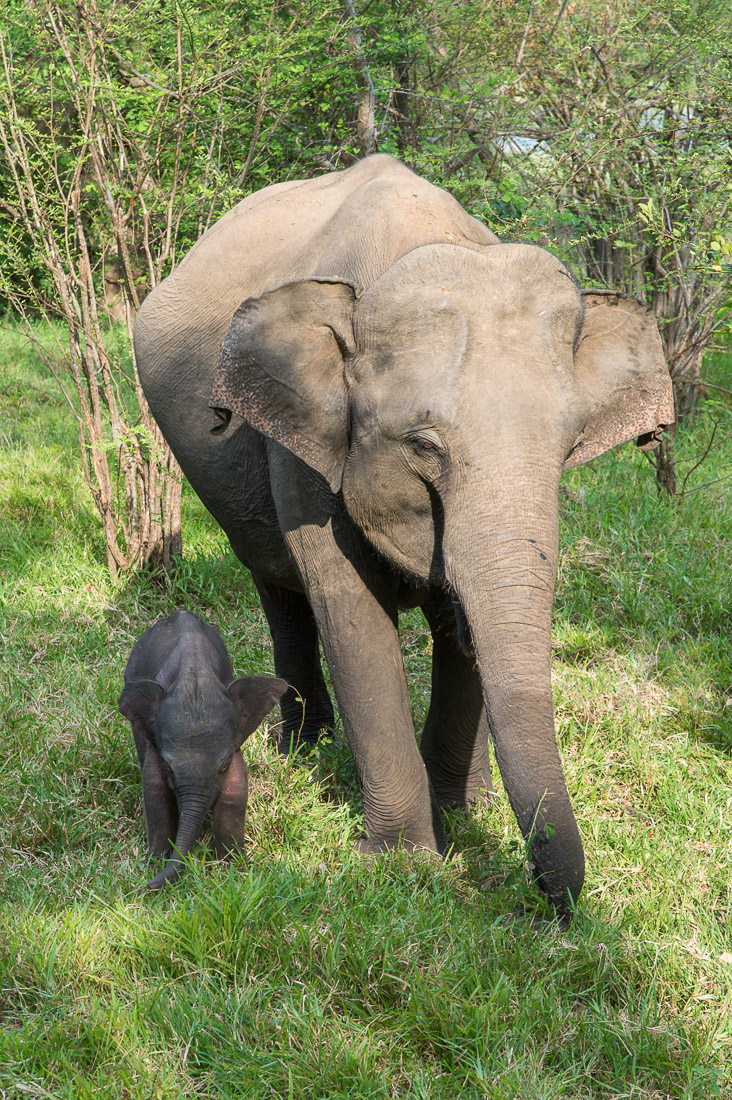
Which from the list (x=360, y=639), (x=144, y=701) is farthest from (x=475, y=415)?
(x=144, y=701)

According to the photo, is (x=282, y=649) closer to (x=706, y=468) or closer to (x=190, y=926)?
(x=190, y=926)

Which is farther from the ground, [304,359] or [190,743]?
[304,359]

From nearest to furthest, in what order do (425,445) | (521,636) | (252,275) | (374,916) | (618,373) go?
(521,636) → (425,445) → (374,916) → (618,373) → (252,275)

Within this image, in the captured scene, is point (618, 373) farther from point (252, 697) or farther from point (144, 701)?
point (144, 701)

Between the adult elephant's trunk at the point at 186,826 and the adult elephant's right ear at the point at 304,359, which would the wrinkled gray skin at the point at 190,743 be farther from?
the adult elephant's right ear at the point at 304,359

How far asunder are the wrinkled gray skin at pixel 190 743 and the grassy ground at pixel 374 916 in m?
0.16

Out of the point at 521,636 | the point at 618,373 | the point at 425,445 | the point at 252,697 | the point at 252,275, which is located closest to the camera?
the point at 521,636

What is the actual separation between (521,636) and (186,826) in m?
1.48

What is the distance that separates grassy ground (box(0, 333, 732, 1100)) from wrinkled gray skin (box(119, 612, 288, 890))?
0.16 m

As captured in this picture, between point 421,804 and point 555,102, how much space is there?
6749 mm

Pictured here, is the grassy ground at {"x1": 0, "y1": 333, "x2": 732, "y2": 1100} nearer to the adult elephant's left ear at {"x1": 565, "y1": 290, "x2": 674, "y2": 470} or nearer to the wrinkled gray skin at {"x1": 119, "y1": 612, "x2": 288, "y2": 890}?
the wrinkled gray skin at {"x1": 119, "y1": 612, "x2": 288, "y2": 890}

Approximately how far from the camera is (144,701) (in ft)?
12.6

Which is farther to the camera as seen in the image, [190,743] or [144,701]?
[144,701]

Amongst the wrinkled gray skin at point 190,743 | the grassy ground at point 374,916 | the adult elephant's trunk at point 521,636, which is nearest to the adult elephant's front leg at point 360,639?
the grassy ground at point 374,916
